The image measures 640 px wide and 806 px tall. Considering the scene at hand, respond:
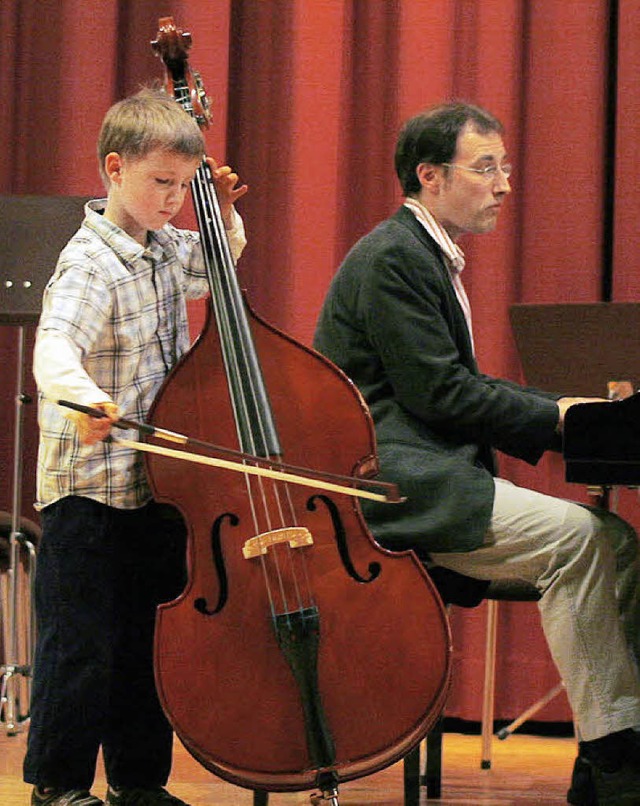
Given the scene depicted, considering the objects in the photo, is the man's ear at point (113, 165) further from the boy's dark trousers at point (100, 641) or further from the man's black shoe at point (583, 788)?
the man's black shoe at point (583, 788)

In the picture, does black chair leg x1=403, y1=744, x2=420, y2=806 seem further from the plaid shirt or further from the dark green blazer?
the plaid shirt

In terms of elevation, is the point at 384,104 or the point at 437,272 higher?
the point at 384,104

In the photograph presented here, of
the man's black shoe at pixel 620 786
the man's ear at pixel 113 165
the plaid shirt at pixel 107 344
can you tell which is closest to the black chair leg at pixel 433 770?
the man's black shoe at pixel 620 786

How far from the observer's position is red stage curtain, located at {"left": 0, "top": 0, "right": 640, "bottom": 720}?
3.20 m

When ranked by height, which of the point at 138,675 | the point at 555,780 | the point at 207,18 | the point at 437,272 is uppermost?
the point at 207,18

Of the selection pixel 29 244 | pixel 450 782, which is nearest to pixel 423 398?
pixel 450 782

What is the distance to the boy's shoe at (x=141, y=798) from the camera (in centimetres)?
208

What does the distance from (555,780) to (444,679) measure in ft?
3.00

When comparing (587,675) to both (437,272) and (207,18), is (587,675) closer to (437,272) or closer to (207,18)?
(437,272)

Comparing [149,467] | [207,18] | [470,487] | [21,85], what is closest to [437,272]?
[470,487]

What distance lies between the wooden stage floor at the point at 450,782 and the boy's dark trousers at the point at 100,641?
13.9 inches

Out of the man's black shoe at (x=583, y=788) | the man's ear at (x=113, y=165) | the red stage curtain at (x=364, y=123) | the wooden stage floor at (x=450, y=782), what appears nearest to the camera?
the man's ear at (x=113, y=165)

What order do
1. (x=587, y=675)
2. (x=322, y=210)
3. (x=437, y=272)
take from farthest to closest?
1. (x=322, y=210)
2. (x=437, y=272)
3. (x=587, y=675)

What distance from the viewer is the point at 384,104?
3324mm
